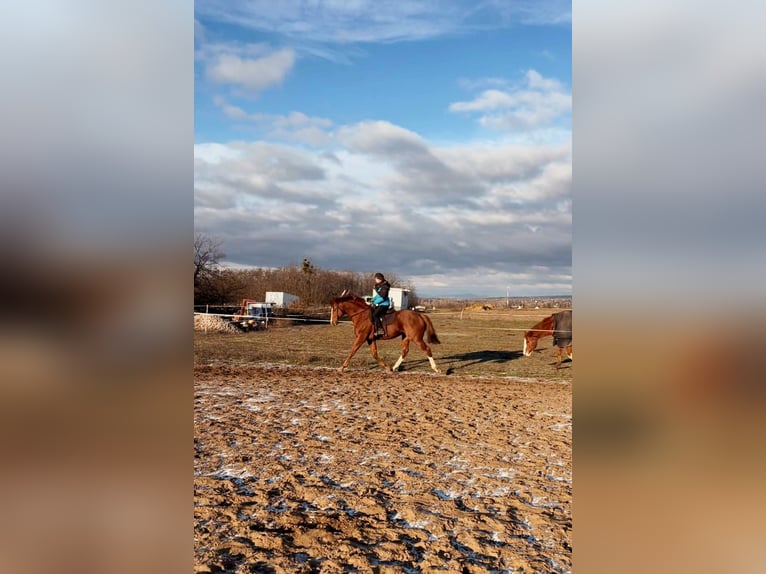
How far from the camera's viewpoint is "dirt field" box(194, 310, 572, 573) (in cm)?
324

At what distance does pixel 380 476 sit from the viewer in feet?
15.4

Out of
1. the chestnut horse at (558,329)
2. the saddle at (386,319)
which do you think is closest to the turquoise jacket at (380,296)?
the saddle at (386,319)

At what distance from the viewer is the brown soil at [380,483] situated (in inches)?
127

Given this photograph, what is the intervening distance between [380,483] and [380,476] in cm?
18

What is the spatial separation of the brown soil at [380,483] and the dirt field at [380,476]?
15 millimetres

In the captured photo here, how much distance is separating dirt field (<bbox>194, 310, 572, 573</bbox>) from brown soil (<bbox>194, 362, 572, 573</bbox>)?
0.05 feet

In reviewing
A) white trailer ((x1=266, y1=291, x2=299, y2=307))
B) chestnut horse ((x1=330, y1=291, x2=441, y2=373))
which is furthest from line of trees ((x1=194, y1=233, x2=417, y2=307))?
chestnut horse ((x1=330, y1=291, x2=441, y2=373))

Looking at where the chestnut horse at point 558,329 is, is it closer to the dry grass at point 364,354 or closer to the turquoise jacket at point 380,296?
the dry grass at point 364,354

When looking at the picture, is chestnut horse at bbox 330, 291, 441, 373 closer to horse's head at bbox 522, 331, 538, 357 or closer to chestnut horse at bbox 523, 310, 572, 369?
chestnut horse at bbox 523, 310, 572, 369

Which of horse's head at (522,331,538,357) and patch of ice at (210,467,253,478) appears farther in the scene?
horse's head at (522,331,538,357)
